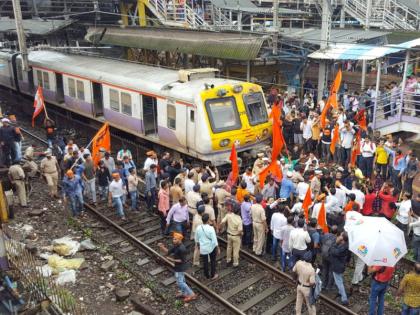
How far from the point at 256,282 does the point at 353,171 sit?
13.8 feet

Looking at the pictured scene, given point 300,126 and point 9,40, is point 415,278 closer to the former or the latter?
point 300,126

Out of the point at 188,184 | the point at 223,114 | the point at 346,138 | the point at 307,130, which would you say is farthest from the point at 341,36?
the point at 188,184

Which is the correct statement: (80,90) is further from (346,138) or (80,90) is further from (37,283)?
(37,283)

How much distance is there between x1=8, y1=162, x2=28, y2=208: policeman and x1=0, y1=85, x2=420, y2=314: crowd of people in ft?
0.09

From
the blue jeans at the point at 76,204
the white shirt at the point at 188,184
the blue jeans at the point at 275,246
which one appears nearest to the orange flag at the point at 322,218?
the blue jeans at the point at 275,246

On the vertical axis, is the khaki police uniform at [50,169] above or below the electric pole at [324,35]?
below

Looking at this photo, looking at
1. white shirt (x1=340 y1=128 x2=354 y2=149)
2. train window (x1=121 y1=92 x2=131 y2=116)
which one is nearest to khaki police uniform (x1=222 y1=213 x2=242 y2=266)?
white shirt (x1=340 y1=128 x2=354 y2=149)

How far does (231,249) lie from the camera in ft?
33.0

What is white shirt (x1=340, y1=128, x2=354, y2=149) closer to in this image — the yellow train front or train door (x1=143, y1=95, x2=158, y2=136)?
the yellow train front

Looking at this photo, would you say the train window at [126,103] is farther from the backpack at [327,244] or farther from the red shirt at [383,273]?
the red shirt at [383,273]

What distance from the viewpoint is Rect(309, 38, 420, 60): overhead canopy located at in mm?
14877

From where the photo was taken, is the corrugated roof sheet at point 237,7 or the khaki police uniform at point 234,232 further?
the corrugated roof sheet at point 237,7

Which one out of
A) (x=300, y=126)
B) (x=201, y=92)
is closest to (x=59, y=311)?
(x=201, y=92)

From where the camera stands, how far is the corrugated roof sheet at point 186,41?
19.0m
